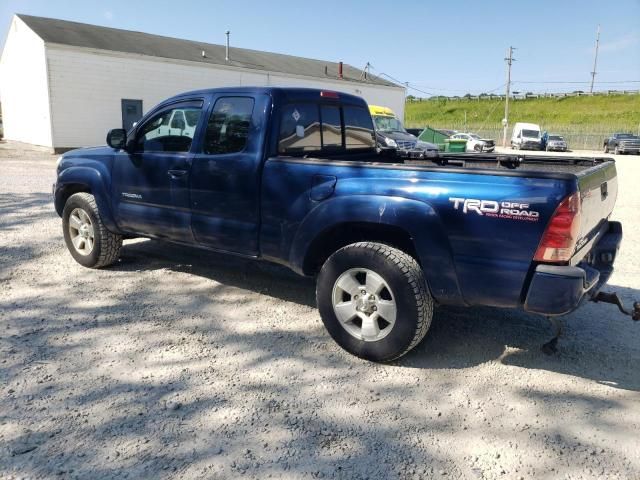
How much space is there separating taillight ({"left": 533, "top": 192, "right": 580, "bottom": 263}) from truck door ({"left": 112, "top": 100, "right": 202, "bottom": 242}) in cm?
292

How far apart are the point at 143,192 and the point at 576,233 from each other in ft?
12.1

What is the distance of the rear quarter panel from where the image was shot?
311cm

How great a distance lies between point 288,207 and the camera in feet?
13.3

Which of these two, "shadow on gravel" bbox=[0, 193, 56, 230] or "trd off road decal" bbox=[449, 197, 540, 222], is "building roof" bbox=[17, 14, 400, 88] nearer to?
"shadow on gravel" bbox=[0, 193, 56, 230]

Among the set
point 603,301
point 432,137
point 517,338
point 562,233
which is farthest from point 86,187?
point 432,137

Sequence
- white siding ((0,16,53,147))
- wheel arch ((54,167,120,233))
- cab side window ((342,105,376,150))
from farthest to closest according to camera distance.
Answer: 1. white siding ((0,16,53,147))
2. wheel arch ((54,167,120,233))
3. cab side window ((342,105,376,150))

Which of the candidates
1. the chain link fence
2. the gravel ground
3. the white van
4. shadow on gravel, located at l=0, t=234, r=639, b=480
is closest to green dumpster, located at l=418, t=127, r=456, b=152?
the white van

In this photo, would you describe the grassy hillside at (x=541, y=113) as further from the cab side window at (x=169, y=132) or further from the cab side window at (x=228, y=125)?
the cab side window at (x=228, y=125)

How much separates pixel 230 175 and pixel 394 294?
1.69 m

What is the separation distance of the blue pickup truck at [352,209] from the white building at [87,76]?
1852 centimetres

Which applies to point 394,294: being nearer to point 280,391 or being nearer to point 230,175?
point 280,391

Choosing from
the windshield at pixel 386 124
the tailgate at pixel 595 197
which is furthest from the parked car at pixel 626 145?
the tailgate at pixel 595 197

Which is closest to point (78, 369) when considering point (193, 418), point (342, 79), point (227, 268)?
point (193, 418)

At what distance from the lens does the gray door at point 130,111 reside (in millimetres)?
23719
